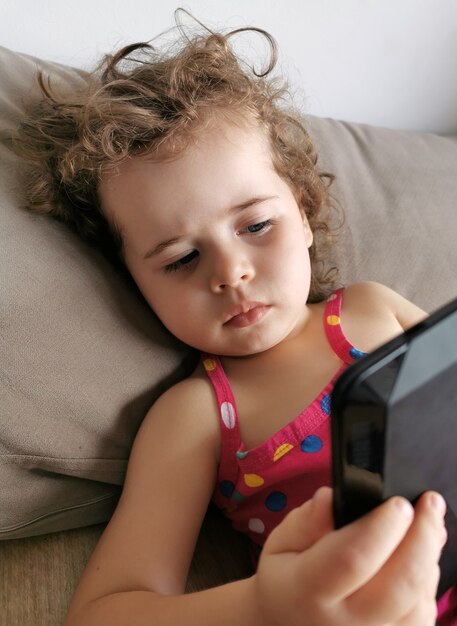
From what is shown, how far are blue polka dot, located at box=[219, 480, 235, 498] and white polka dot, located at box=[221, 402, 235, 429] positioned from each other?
0.07m

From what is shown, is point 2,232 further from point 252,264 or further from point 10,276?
point 252,264

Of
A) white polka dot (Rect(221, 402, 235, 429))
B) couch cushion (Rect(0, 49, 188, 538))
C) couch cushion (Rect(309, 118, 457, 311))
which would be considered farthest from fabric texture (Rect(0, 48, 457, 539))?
couch cushion (Rect(309, 118, 457, 311))

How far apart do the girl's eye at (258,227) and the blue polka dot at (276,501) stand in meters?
0.31

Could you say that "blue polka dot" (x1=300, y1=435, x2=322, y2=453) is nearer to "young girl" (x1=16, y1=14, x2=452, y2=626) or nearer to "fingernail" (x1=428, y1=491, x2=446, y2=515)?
"young girl" (x1=16, y1=14, x2=452, y2=626)

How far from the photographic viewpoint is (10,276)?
2.52ft

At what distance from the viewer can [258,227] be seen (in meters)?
0.81

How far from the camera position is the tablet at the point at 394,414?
0.35m

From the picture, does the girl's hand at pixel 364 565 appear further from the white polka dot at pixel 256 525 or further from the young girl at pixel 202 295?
the white polka dot at pixel 256 525

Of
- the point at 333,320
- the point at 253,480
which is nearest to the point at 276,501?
the point at 253,480

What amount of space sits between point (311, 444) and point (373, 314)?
0.74 feet

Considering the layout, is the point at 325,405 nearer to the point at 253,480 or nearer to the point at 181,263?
the point at 253,480

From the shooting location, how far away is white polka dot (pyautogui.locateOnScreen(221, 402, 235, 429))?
78 cm

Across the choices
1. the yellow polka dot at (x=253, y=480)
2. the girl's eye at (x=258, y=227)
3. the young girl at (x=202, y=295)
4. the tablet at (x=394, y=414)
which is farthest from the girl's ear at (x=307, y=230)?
the tablet at (x=394, y=414)

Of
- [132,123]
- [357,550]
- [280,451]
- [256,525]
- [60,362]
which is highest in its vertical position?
[132,123]
